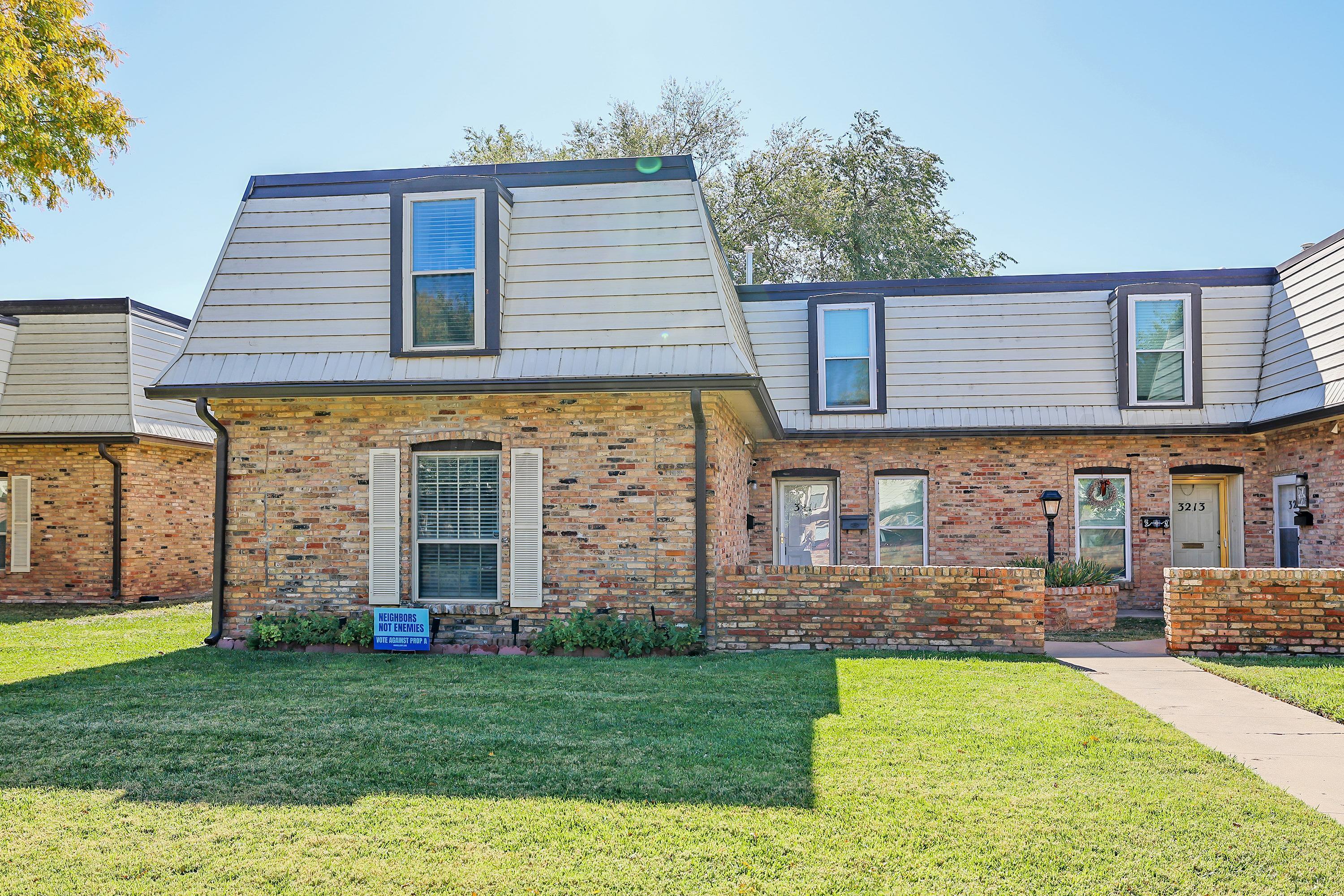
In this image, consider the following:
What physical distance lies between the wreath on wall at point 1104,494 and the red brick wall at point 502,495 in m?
6.91

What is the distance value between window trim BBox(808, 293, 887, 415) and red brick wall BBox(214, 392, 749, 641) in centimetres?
461

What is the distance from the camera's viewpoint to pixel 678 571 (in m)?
10.0

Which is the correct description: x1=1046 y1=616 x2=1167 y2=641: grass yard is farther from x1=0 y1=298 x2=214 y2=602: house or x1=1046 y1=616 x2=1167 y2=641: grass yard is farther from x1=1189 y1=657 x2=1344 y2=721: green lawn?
x1=0 y1=298 x2=214 y2=602: house

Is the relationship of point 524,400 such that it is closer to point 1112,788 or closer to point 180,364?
point 180,364

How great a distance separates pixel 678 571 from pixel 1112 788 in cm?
544

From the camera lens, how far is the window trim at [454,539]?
10.3 meters

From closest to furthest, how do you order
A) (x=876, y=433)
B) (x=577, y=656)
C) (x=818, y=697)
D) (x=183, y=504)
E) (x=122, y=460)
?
(x=818, y=697), (x=577, y=656), (x=876, y=433), (x=122, y=460), (x=183, y=504)

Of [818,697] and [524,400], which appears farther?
[524,400]

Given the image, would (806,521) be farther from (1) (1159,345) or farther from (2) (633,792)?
(2) (633,792)

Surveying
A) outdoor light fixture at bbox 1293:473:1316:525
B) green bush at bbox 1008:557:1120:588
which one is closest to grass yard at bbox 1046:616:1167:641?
green bush at bbox 1008:557:1120:588

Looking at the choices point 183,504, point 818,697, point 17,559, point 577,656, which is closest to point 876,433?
point 577,656

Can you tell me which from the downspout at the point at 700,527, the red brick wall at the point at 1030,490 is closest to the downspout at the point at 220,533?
the downspout at the point at 700,527

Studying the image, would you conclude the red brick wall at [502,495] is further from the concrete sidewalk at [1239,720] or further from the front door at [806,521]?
the front door at [806,521]

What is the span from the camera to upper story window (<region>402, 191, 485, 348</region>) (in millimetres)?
10430
